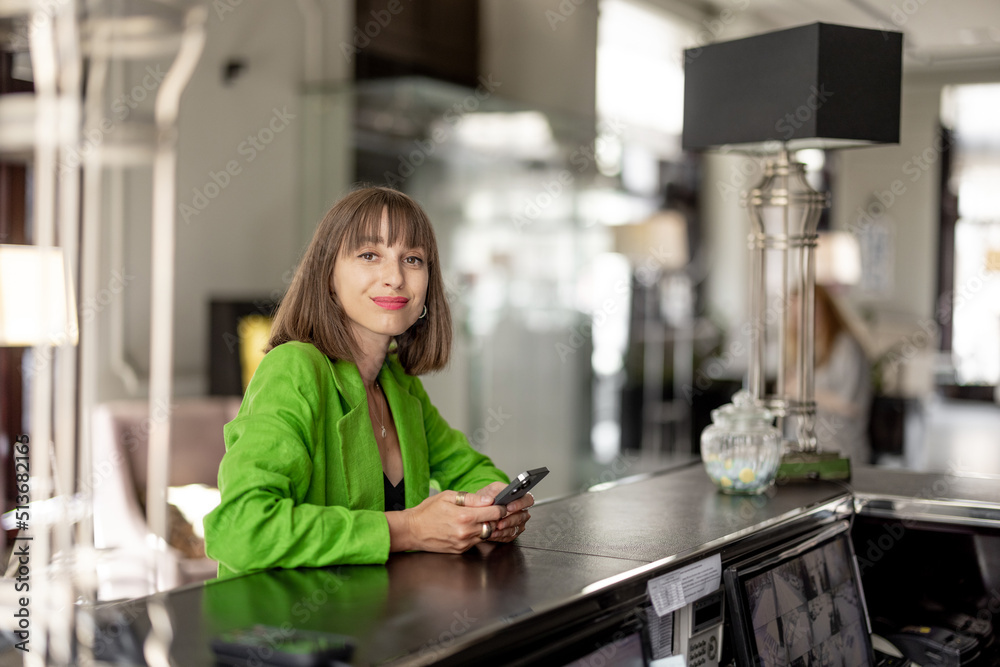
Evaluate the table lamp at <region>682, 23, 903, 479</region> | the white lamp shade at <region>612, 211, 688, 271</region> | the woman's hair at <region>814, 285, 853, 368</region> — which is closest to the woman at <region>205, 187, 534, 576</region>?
the table lamp at <region>682, 23, 903, 479</region>

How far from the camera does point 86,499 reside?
11.7ft

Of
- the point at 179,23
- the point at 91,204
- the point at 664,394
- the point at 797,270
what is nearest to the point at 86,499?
the point at 91,204

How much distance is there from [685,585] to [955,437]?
7.24 m

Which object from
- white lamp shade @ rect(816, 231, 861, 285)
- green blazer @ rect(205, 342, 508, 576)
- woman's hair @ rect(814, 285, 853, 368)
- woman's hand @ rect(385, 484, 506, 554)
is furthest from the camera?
white lamp shade @ rect(816, 231, 861, 285)

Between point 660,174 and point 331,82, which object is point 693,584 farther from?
point 660,174

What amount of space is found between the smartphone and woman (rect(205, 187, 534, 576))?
2 centimetres

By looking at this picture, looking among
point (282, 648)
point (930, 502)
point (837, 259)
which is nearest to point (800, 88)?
point (930, 502)

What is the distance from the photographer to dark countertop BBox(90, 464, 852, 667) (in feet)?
3.53

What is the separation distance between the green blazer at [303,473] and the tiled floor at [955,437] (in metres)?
6.19

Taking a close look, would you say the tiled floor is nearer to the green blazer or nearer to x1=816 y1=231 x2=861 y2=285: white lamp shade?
x1=816 y1=231 x2=861 y2=285: white lamp shade

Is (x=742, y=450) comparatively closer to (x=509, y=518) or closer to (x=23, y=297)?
(x=509, y=518)

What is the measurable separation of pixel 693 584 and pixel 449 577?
391 millimetres

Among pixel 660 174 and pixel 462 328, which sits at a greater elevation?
pixel 660 174

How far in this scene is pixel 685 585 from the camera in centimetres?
145
